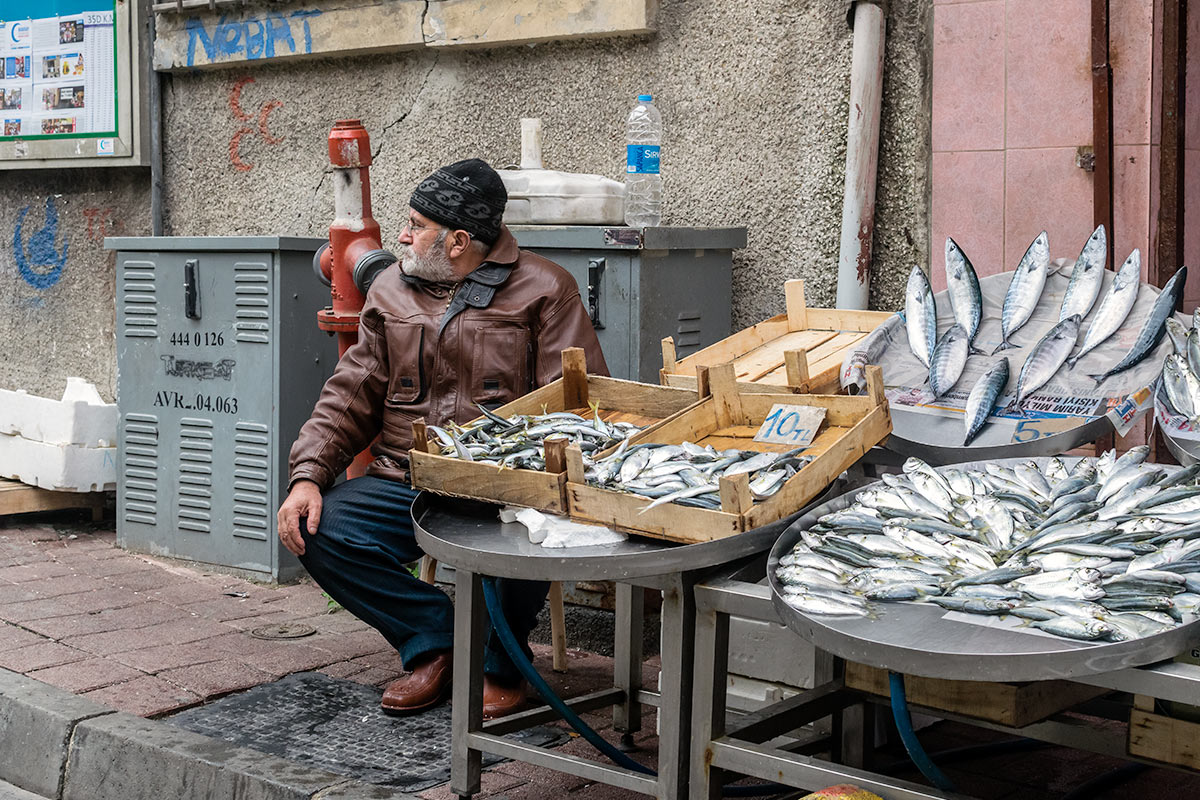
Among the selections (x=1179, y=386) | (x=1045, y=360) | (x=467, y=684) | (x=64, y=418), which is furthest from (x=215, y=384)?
(x=1179, y=386)

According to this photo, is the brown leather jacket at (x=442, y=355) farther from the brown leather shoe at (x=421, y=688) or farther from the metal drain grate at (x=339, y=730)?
the metal drain grate at (x=339, y=730)

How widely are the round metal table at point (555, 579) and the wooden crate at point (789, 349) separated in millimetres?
631

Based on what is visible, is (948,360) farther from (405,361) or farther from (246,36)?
(246,36)

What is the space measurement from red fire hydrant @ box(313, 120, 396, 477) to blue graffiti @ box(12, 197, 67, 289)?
3.80m

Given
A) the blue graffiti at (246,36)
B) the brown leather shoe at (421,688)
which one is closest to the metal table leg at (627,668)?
the brown leather shoe at (421,688)

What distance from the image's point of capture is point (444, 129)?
639 cm

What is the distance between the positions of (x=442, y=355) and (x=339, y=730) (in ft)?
3.99

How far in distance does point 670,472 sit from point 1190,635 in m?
1.17

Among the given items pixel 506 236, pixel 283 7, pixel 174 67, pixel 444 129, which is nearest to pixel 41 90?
pixel 174 67

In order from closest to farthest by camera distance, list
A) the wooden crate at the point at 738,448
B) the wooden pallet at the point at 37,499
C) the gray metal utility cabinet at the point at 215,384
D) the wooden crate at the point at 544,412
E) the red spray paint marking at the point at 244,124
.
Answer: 1. the wooden crate at the point at 738,448
2. the wooden crate at the point at 544,412
3. the gray metal utility cabinet at the point at 215,384
4. the wooden pallet at the point at 37,499
5. the red spray paint marking at the point at 244,124

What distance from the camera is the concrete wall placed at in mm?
5105

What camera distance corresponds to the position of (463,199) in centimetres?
439

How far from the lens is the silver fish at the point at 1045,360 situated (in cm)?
358

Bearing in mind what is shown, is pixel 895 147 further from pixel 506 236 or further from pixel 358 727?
pixel 358 727
